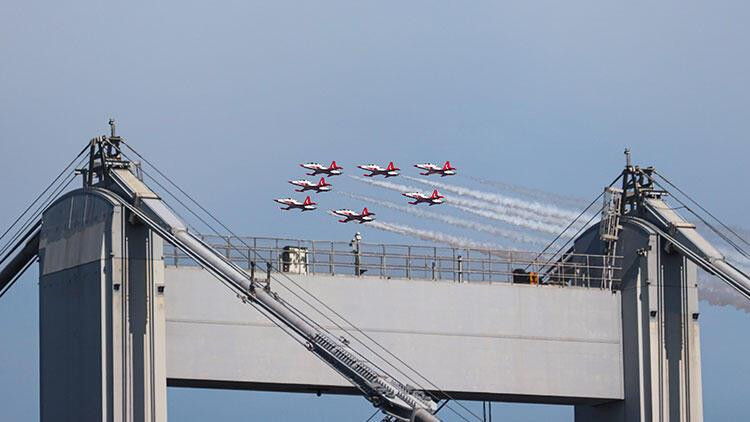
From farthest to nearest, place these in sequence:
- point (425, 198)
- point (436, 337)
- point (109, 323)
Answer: point (425, 198) < point (436, 337) < point (109, 323)

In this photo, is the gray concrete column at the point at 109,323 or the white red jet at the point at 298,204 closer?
the gray concrete column at the point at 109,323

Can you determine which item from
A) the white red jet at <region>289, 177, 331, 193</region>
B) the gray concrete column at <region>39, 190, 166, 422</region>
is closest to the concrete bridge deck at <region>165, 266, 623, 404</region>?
the gray concrete column at <region>39, 190, 166, 422</region>

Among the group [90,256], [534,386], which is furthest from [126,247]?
[534,386]

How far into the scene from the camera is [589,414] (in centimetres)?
8669

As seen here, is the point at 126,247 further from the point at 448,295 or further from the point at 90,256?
the point at 448,295

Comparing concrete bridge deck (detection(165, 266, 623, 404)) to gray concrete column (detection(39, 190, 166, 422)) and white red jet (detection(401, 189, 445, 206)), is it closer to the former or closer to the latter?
gray concrete column (detection(39, 190, 166, 422))

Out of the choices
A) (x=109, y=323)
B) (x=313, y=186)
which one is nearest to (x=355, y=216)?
(x=313, y=186)

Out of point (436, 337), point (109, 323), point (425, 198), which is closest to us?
point (109, 323)

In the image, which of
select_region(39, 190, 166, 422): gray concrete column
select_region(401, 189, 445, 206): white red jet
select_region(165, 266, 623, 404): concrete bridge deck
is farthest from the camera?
select_region(401, 189, 445, 206): white red jet

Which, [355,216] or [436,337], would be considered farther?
[355,216]

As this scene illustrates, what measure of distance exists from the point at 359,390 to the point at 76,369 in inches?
429

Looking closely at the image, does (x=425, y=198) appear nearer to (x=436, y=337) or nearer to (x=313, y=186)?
(x=313, y=186)

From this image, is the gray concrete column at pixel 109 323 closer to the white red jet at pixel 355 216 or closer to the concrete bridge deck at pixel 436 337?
the concrete bridge deck at pixel 436 337

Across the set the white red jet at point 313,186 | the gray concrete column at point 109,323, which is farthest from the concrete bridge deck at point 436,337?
the white red jet at point 313,186
